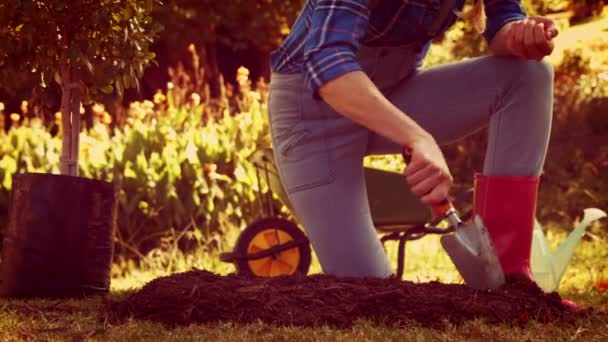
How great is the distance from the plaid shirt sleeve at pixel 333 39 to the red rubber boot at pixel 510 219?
64 centimetres

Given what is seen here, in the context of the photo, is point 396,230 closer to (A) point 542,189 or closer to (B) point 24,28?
(B) point 24,28

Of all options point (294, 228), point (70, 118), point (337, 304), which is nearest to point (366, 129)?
point (337, 304)

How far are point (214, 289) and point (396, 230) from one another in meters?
1.92

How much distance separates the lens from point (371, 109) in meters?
2.28

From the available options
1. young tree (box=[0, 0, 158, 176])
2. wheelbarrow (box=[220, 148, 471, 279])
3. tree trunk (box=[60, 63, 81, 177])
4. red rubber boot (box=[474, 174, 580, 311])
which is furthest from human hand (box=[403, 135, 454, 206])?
wheelbarrow (box=[220, 148, 471, 279])

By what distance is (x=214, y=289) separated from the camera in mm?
2457

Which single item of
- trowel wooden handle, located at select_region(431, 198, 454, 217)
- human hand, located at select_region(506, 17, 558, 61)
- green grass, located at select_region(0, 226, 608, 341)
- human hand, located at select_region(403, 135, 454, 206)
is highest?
human hand, located at select_region(506, 17, 558, 61)

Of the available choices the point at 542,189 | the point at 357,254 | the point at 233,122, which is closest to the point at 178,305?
the point at 357,254

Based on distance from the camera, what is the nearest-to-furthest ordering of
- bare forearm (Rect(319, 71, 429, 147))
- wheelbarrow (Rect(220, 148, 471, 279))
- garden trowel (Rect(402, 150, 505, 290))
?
bare forearm (Rect(319, 71, 429, 147)) < garden trowel (Rect(402, 150, 505, 290)) < wheelbarrow (Rect(220, 148, 471, 279))

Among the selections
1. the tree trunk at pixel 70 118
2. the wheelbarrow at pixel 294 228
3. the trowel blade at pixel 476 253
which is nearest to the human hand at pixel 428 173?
the trowel blade at pixel 476 253

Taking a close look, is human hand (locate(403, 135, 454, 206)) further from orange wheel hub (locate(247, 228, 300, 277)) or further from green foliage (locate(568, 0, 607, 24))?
green foliage (locate(568, 0, 607, 24))

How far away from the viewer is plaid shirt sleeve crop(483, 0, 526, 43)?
2812 millimetres

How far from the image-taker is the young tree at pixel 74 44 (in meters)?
3.04

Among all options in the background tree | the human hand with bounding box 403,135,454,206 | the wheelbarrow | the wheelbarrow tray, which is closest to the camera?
the human hand with bounding box 403,135,454,206
